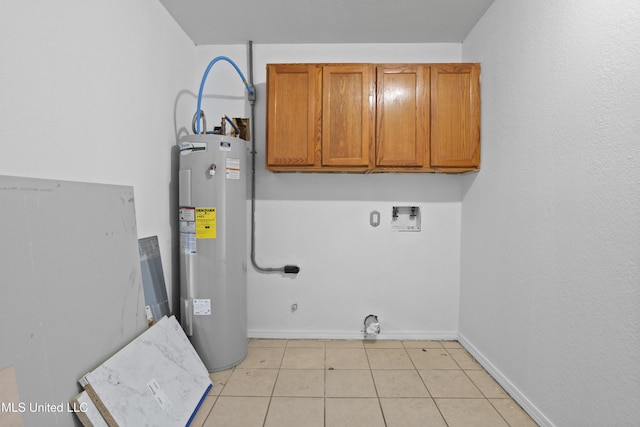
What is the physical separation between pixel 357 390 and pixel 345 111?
1.96 m

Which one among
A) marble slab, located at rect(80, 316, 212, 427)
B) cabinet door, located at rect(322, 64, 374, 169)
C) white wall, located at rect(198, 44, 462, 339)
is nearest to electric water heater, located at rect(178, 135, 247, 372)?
marble slab, located at rect(80, 316, 212, 427)

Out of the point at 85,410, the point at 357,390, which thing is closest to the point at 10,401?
the point at 85,410

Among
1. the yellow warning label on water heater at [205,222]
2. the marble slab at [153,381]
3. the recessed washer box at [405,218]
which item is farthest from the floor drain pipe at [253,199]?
the recessed washer box at [405,218]

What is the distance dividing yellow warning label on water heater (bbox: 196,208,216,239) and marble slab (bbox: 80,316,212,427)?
0.57 m

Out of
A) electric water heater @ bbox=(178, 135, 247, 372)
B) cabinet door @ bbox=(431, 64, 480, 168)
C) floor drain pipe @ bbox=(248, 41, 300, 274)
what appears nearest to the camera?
electric water heater @ bbox=(178, 135, 247, 372)

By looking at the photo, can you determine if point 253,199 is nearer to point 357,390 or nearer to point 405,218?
point 405,218

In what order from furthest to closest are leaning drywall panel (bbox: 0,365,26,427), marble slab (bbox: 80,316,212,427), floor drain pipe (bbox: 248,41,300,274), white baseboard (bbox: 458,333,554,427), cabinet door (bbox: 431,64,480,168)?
floor drain pipe (bbox: 248,41,300,274), cabinet door (bbox: 431,64,480,168), white baseboard (bbox: 458,333,554,427), marble slab (bbox: 80,316,212,427), leaning drywall panel (bbox: 0,365,26,427)

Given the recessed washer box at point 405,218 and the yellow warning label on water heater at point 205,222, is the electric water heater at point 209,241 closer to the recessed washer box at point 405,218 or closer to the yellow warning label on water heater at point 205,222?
the yellow warning label on water heater at point 205,222

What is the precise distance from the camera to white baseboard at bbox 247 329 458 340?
257 cm

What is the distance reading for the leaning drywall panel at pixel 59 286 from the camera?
101cm

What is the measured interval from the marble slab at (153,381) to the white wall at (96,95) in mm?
529

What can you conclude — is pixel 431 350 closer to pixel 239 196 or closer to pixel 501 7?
pixel 239 196

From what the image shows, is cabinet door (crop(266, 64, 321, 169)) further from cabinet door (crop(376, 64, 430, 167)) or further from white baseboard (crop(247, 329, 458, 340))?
white baseboard (crop(247, 329, 458, 340))

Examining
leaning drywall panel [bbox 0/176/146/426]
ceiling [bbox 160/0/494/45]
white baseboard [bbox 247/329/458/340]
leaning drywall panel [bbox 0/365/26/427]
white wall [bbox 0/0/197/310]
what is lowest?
white baseboard [bbox 247/329/458/340]
